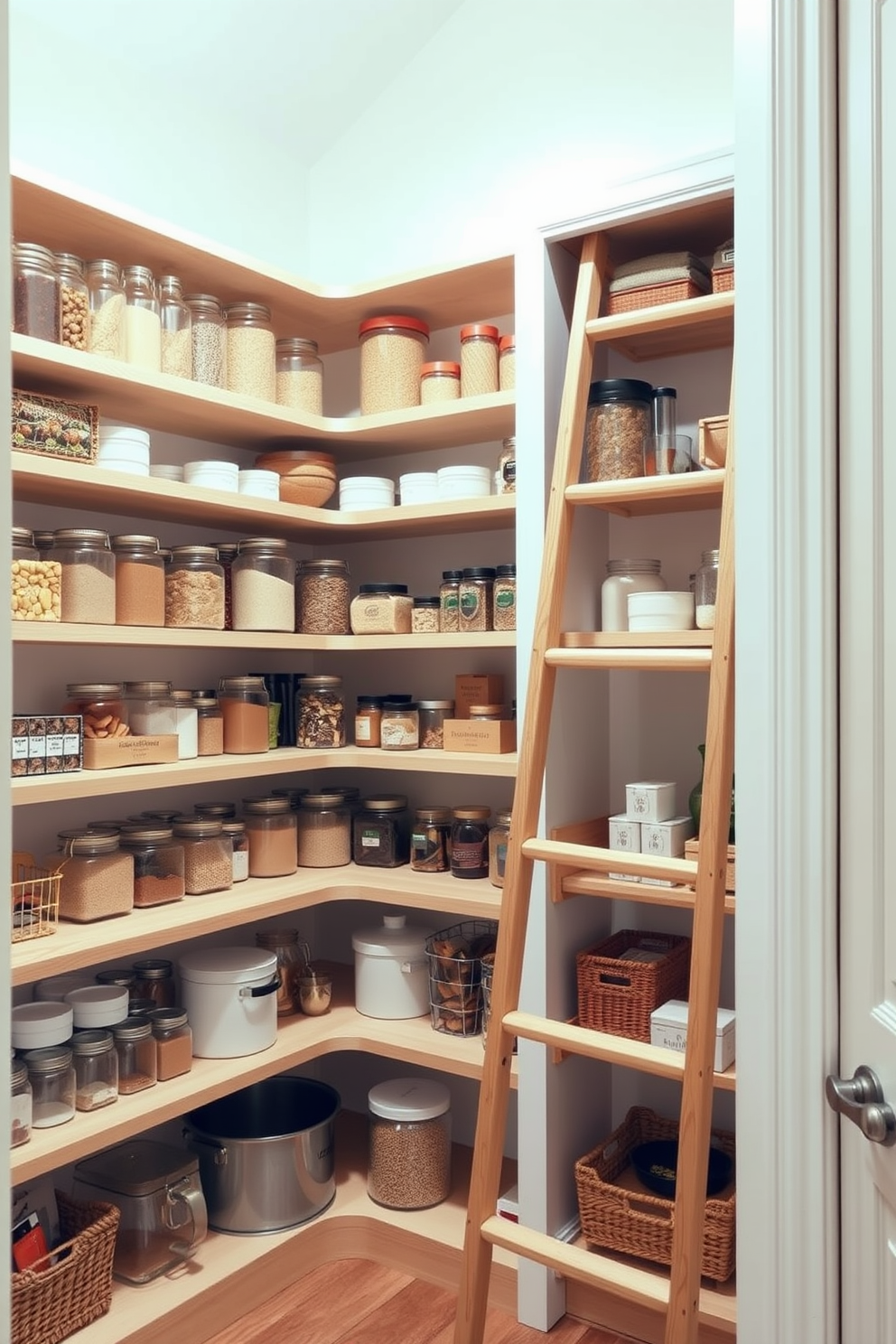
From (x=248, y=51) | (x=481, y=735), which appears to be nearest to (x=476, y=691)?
(x=481, y=735)

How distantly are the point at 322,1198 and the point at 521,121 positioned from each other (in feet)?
8.20

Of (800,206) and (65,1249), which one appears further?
(65,1249)

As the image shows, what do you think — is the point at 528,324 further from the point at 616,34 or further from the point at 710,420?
the point at 616,34

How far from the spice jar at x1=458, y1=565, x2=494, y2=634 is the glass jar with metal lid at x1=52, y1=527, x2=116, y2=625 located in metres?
0.74

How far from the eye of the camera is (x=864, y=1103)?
116 centimetres

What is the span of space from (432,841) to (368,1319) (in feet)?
3.17

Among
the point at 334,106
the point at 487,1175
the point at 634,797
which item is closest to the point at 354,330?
the point at 334,106

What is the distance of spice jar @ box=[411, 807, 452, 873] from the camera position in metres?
2.46

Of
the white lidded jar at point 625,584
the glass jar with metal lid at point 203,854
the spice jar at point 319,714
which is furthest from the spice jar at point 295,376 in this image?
the glass jar with metal lid at point 203,854

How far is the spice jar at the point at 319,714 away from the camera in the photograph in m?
2.49

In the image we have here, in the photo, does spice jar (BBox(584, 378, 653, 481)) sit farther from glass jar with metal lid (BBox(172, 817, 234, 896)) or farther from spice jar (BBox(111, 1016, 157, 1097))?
spice jar (BBox(111, 1016, 157, 1097))

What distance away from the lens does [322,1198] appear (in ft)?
7.65

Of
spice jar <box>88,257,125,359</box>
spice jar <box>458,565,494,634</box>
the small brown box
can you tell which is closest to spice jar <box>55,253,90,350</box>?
spice jar <box>88,257,125,359</box>

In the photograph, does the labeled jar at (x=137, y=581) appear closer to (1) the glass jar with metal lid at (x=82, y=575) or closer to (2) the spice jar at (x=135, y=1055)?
(1) the glass jar with metal lid at (x=82, y=575)
